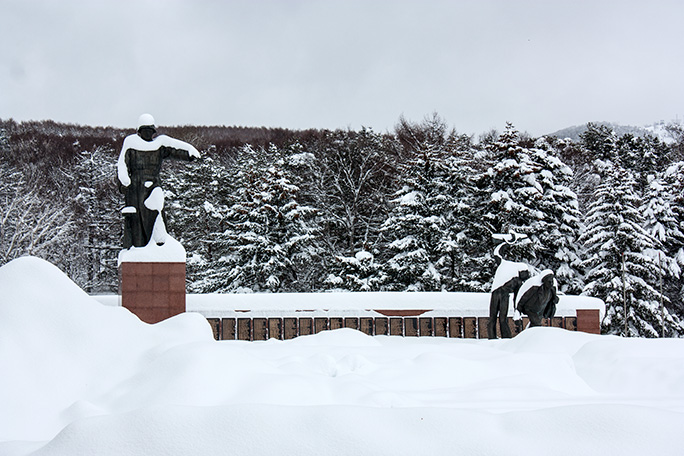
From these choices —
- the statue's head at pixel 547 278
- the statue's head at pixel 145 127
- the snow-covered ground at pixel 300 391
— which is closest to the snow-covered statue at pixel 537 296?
the statue's head at pixel 547 278

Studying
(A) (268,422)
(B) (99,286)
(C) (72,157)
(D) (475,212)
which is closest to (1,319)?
(A) (268,422)

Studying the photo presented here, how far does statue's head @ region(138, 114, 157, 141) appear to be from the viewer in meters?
8.99

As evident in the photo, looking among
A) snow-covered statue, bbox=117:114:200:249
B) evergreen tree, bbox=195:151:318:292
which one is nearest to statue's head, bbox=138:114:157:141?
snow-covered statue, bbox=117:114:200:249

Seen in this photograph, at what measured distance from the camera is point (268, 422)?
2041mm

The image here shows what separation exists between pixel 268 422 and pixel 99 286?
110 ft

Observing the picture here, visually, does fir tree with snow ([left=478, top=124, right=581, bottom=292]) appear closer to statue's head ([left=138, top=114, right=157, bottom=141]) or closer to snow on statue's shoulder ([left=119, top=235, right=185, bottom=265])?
statue's head ([left=138, top=114, right=157, bottom=141])

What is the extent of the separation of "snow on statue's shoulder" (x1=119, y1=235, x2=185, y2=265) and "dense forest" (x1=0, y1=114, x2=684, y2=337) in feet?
44.4

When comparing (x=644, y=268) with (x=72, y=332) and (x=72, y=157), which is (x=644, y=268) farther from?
(x=72, y=157)

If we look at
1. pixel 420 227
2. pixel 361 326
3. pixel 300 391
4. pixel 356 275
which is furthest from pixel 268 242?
pixel 300 391

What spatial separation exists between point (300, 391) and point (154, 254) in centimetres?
581

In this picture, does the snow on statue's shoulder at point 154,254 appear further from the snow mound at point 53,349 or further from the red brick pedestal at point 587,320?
the red brick pedestal at point 587,320

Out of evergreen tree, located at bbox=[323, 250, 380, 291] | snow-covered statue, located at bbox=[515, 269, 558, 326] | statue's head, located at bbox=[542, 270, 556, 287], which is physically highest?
statue's head, located at bbox=[542, 270, 556, 287]

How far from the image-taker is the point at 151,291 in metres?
8.33

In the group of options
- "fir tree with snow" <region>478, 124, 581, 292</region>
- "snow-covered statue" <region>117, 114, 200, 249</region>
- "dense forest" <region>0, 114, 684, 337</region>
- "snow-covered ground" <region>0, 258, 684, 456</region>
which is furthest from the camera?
"dense forest" <region>0, 114, 684, 337</region>
